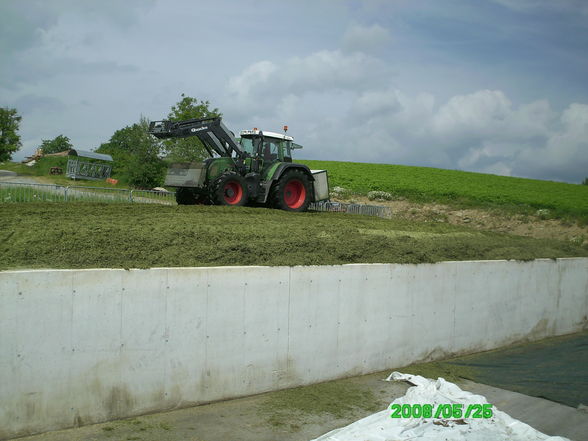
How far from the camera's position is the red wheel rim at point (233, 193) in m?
13.1

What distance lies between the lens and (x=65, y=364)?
561 cm

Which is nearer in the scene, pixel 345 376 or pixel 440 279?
pixel 345 376

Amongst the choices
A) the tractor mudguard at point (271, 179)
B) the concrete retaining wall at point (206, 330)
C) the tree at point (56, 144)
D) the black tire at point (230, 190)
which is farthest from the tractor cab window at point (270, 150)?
the tree at point (56, 144)

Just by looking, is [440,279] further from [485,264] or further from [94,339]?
[94,339]

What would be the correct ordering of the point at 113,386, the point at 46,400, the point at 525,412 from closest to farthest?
the point at 46,400 → the point at 113,386 → the point at 525,412

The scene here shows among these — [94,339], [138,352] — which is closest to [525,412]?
[138,352]

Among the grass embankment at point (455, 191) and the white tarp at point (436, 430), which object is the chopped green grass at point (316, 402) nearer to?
the white tarp at point (436, 430)

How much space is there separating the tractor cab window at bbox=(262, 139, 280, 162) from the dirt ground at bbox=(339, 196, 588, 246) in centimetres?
983

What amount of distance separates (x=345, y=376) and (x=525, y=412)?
2.51m

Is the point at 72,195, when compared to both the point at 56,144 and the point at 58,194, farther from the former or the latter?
the point at 56,144

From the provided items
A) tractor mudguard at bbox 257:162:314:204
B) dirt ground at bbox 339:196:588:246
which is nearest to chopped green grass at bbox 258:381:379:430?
tractor mudguard at bbox 257:162:314:204

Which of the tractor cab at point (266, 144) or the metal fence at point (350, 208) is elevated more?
the tractor cab at point (266, 144)

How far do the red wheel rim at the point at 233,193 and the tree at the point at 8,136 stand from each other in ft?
124

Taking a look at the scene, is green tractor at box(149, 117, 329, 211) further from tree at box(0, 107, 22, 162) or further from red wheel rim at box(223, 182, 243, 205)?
tree at box(0, 107, 22, 162)
